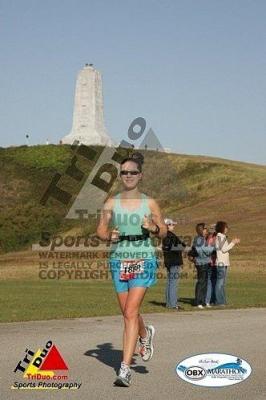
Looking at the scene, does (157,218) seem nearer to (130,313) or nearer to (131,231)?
(131,231)

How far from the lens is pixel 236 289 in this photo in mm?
25344

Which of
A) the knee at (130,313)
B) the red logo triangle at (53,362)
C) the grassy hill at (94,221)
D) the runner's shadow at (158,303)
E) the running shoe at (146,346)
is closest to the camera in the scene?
the knee at (130,313)

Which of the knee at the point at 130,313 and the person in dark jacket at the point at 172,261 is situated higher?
the person in dark jacket at the point at 172,261

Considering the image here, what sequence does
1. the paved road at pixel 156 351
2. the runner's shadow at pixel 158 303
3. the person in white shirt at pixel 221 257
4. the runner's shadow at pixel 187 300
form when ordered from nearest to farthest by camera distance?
the paved road at pixel 156 351 < the runner's shadow at pixel 158 303 < the person in white shirt at pixel 221 257 < the runner's shadow at pixel 187 300

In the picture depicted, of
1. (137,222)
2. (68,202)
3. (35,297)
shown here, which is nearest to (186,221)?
(68,202)

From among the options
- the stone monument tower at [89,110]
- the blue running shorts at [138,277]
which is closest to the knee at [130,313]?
the blue running shorts at [138,277]

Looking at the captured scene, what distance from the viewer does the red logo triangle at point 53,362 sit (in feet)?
29.6

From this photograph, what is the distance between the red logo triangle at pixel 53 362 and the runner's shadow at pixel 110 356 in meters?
0.56

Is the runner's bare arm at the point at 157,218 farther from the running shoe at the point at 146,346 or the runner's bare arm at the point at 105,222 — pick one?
the running shoe at the point at 146,346

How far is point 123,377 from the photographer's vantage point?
8203 mm

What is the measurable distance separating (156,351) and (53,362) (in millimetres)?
1910

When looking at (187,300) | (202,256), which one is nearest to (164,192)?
(187,300)

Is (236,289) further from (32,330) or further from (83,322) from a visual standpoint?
(32,330)

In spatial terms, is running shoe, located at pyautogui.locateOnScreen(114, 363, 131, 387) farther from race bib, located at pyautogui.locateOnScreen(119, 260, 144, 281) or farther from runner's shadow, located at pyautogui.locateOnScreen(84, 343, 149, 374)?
race bib, located at pyautogui.locateOnScreen(119, 260, 144, 281)
